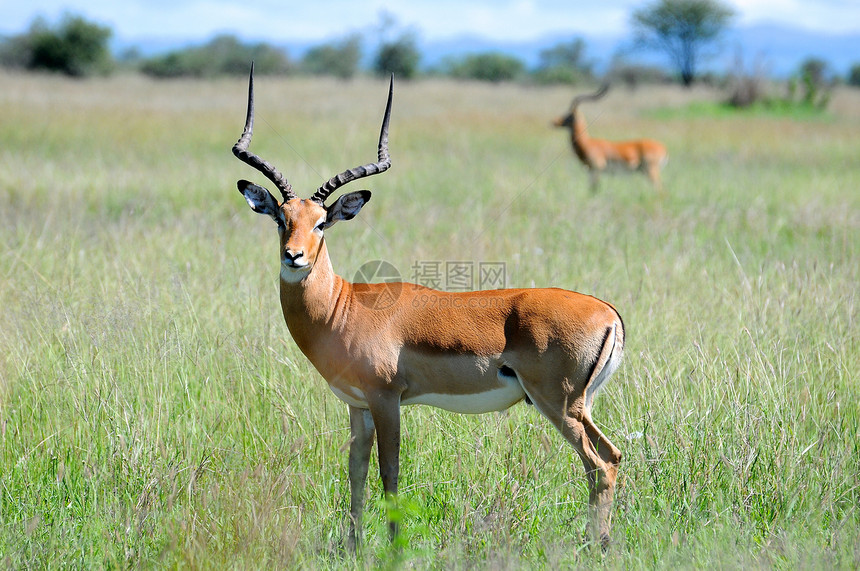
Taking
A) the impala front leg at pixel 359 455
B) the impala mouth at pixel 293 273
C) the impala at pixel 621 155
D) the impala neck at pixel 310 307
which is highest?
the impala mouth at pixel 293 273

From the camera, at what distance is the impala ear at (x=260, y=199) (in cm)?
349

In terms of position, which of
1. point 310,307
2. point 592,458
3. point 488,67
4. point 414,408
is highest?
point 488,67

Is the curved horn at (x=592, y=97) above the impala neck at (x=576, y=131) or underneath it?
above

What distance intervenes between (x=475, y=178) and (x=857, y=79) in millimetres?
65791

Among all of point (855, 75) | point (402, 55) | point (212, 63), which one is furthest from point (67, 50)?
point (855, 75)

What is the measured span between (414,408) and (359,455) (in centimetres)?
70

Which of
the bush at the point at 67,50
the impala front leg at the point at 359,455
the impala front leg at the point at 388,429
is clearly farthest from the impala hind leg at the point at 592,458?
the bush at the point at 67,50

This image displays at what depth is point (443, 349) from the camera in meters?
3.37

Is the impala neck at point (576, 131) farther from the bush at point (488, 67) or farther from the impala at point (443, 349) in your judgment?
the bush at point (488, 67)

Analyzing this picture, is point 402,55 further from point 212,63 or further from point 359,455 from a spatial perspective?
point 359,455

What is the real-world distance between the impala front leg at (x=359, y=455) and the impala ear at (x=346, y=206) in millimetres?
834

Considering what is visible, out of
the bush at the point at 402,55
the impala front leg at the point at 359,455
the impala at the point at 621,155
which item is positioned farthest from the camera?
the bush at the point at 402,55

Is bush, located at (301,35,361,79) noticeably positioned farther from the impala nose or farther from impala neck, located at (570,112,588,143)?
the impala nose

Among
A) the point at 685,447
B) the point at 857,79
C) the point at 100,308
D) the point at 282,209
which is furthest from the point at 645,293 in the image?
the point at 857,79
